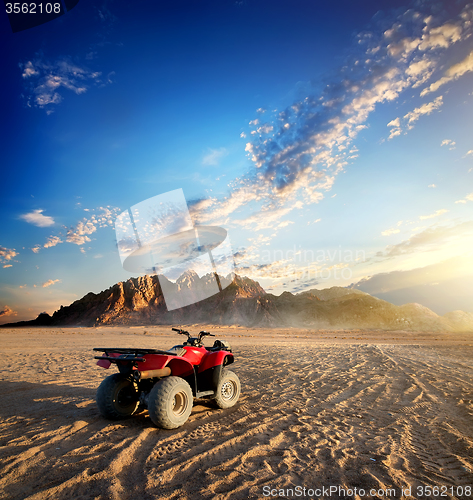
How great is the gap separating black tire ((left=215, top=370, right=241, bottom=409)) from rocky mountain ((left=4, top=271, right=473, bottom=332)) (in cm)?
6877

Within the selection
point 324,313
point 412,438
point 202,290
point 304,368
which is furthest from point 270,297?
point 412,438

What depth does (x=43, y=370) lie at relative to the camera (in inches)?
394

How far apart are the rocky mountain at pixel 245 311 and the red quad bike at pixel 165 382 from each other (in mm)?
69187

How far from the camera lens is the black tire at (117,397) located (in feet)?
16.3

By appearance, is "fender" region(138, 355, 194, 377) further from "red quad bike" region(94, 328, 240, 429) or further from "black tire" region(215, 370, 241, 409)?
"black tire" region(215, 370, 241, 409)

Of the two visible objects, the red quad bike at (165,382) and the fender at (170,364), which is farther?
the fender at (170,364)

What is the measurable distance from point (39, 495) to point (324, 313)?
287 ft

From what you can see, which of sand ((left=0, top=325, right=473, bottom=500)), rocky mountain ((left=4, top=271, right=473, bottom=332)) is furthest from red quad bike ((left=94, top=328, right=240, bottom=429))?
rocky mountain ((left=4, top=271, right=473, bottom=332))

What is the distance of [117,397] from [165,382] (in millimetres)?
1293

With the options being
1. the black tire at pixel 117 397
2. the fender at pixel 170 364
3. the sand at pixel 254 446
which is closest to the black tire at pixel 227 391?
the sand at pixel 254 446

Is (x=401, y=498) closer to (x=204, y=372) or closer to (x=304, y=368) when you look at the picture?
(x=204, y=372)

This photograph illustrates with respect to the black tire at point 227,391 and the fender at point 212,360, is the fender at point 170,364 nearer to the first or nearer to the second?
the fender at point 212,360

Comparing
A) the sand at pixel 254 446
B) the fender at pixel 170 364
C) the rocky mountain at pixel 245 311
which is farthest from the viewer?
the rocky mountain at pixel 245 311

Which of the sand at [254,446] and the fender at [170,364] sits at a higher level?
the fender at [170,364]
